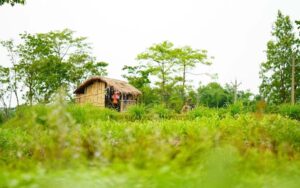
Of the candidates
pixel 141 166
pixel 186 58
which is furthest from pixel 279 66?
pixel 141 166

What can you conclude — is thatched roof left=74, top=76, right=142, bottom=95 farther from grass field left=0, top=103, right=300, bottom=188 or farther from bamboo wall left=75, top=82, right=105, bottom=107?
grass field left=0, top=103, right=300, bottom=188

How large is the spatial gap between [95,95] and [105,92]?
118cm

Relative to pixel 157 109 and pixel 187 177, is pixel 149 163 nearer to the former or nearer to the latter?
pixel 187 177

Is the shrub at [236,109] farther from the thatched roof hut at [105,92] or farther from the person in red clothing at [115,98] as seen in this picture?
the thatched roof hut at [105,92]

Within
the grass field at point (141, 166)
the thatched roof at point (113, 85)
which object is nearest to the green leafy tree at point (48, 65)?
the thatched roof at point (113, 85)

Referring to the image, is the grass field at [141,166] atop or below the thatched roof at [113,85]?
below

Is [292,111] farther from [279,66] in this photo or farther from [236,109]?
[279,66]

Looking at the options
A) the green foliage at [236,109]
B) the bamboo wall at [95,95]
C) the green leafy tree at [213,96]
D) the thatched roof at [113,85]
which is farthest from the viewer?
the green leafy tree at [213,96]

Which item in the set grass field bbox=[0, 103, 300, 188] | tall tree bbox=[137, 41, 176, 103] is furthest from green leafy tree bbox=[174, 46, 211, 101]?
grass field bbox=[0, 103, 300, 188]

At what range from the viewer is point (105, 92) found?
35.0 metres

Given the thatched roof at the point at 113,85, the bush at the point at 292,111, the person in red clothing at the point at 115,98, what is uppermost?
the thatched roof at the point at 113,85

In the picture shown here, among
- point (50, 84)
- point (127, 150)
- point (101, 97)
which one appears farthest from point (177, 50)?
point (127, 150)

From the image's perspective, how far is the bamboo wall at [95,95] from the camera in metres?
35.5

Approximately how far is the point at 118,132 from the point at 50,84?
84.3ft
